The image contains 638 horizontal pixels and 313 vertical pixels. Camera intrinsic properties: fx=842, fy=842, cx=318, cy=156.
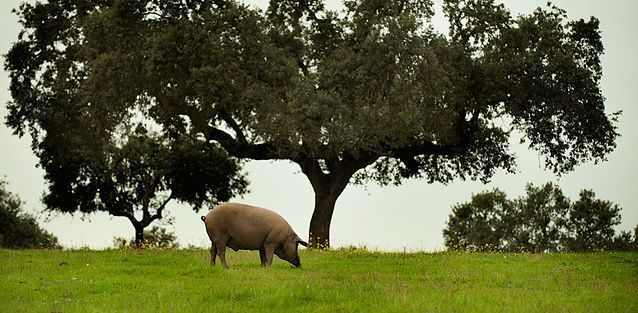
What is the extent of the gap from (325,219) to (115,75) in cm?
1060

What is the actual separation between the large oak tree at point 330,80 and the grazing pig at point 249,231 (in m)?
8.80

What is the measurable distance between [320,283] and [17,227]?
4586 centimetres

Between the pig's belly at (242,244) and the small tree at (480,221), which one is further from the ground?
the small tree at (480,221)

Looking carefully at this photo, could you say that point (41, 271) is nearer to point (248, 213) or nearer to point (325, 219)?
point (248, 213)

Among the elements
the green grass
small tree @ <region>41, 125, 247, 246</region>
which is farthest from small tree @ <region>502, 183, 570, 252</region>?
the green grass

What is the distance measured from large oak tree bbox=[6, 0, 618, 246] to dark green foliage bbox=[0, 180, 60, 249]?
70.8ft

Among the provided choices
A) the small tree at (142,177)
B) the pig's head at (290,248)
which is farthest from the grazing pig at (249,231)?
the small tree at (142,177)

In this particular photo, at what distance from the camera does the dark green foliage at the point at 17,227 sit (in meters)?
57.6

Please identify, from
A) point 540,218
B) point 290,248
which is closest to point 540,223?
point 540,218

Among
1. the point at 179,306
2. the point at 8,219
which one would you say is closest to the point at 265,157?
the point at 179,306

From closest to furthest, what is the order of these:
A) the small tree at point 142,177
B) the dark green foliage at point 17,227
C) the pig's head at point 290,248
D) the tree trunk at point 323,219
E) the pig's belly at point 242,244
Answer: the pig's belly at point 242,244
the pig's head at point 290,248
the tree trunk at point 323,219
the small tree at point 142,177
the dark green foliage at point 17,227

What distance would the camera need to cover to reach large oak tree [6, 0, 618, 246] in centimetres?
3030

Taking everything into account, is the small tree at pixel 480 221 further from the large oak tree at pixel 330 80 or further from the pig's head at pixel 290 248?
the pig's head at pixel 290 248

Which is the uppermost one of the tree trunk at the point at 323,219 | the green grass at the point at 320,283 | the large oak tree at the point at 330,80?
the large oak tree at the point at 330,80
